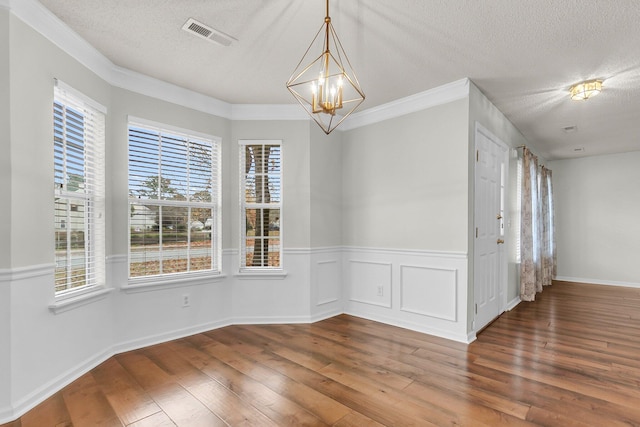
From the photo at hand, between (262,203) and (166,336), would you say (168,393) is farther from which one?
(262,203)

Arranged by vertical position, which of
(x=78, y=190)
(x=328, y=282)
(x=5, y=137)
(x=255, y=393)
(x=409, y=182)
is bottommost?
(x=255, y=393)

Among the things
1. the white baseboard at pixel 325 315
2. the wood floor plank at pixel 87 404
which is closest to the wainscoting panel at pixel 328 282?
the white baseboard at pixel 325 315

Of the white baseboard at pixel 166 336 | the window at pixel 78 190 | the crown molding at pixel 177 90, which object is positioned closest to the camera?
the crown molding at pixel 177 90

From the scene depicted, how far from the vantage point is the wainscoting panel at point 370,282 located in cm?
412

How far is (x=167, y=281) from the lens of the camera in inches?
137

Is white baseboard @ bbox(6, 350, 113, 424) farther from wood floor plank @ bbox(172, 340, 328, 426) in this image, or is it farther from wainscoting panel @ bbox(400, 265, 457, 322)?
wainscoting panel @ bbox(400, 265, 457, 322)

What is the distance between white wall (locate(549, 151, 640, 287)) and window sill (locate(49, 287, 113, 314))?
8455mm

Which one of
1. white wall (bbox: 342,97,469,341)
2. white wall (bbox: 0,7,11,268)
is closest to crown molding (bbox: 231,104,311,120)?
white wall (bbox: 342,97,469,341)

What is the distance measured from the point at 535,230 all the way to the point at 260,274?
4.73 meters

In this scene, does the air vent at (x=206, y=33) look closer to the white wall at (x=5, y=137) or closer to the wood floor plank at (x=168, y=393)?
the white wall at (x=5, y=137)

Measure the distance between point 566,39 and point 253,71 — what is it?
2.65 metres

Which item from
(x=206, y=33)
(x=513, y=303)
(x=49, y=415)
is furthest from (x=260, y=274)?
(x=513, y=303)

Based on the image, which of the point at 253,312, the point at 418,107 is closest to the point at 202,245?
the point at 253,312

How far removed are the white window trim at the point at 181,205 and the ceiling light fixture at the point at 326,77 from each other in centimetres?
129
